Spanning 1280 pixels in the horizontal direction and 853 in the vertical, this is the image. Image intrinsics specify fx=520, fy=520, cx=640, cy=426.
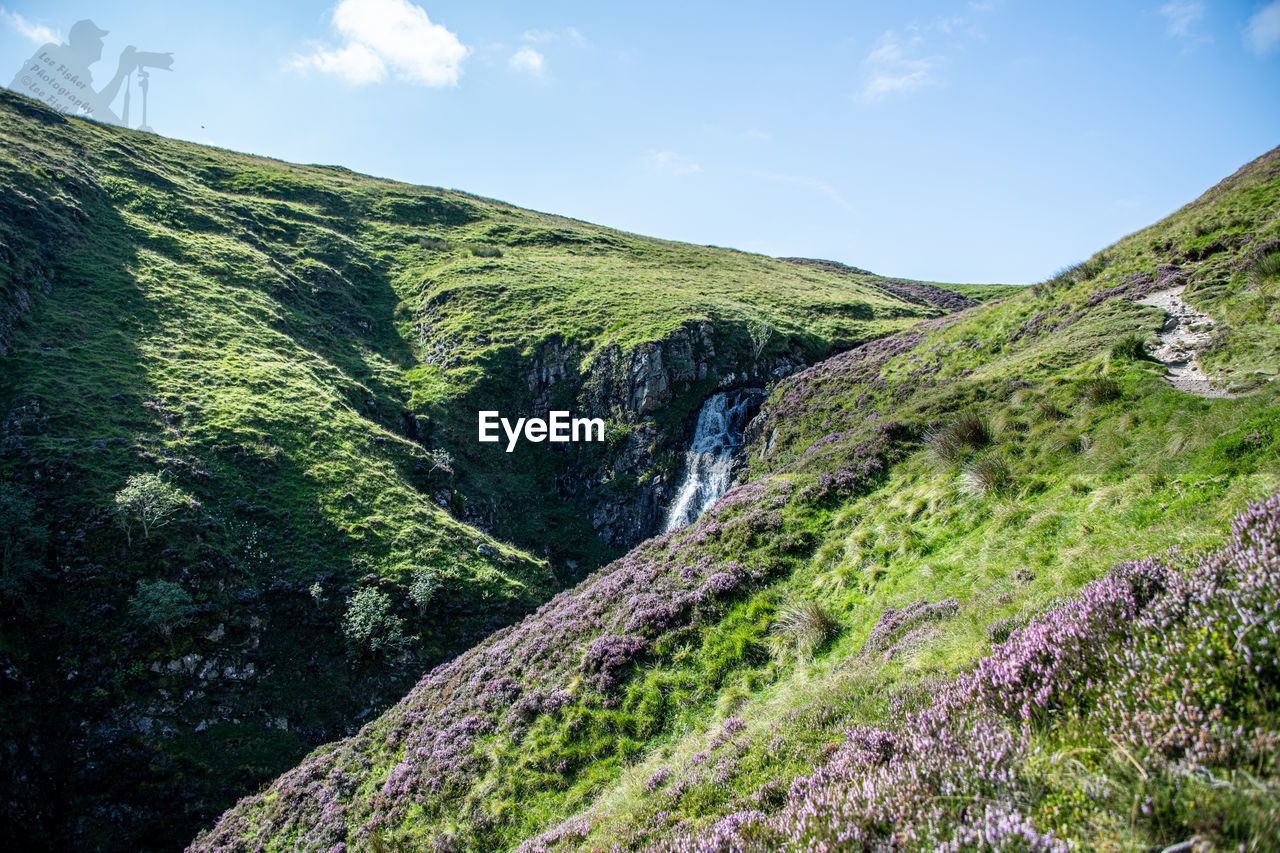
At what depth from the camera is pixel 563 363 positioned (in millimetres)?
48719

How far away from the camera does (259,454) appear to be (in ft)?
98.6

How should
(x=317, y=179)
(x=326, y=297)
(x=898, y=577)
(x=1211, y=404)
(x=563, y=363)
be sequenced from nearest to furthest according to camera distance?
(x=1211, y=404) → (x=898, y=577) → (x=563, y=363) → (x=326, y=297) → (x=317, y=179)

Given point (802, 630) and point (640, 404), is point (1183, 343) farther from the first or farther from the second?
point (640, 404)

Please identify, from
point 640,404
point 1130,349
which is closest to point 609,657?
point 1130,349

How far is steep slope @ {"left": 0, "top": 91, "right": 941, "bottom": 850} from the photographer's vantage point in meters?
19.8

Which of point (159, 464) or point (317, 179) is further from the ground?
point (317, 179)

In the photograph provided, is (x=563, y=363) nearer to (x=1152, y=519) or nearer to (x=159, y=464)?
(x=159, y=464)

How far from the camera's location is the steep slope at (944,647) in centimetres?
408

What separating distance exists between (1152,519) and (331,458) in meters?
36.4

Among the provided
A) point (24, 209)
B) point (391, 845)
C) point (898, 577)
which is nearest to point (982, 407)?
point (898, 577)

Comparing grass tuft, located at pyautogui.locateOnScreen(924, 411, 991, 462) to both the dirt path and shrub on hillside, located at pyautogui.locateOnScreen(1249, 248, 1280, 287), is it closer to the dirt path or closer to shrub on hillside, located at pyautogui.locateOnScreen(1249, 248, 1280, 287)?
the dirt path

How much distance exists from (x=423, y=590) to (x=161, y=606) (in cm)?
991

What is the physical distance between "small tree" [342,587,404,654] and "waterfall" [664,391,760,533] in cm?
1644

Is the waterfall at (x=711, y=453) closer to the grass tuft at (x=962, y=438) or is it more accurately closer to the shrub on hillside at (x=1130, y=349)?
→ the grass tuft at (x=962, y=438)
